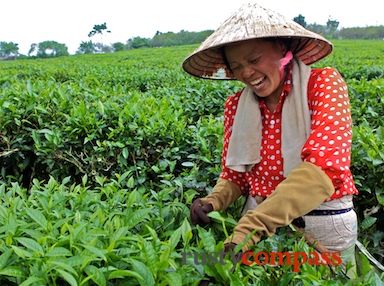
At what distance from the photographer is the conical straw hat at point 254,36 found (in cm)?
146

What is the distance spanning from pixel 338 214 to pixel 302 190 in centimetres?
36

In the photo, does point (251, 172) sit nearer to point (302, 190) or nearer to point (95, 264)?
point (302, 190)

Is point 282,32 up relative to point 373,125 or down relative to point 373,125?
up

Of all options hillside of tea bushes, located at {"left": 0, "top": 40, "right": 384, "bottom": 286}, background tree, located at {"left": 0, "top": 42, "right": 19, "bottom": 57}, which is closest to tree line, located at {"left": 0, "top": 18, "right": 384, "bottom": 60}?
background tree, located at {"left": 0, "top": 42, "right": 19, "bottom": 57}

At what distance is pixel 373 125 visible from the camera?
3.07 meters

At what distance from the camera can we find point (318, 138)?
1.36 meters

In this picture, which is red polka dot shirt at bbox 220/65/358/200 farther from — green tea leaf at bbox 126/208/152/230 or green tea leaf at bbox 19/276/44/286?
green tea leaf at bbox 19/276/44/286

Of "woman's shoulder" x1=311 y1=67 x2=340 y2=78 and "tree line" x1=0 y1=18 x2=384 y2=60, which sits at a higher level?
"tree line" x1=0 y1=18 x2=384 y2=60

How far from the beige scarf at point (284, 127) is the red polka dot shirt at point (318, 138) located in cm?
3

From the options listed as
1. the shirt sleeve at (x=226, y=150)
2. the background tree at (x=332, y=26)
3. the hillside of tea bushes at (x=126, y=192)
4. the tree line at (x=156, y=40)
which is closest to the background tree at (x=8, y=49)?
the tree line at (x=156, y=40)

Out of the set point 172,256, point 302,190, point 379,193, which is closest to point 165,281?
point 172,256

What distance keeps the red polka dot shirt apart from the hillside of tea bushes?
0.75 feet

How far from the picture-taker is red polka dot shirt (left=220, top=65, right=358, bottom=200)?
4.39ft

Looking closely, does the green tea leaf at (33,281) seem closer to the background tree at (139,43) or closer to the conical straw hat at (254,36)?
the conical straw hat at (254,36)
